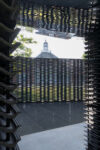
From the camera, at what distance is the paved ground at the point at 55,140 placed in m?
2.90

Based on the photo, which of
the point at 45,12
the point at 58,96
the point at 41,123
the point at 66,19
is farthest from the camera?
the point at 58,96

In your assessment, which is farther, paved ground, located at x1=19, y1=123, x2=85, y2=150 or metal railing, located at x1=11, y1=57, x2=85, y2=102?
metal railing, located at x1=11, y1=57, x2=85, y2=102

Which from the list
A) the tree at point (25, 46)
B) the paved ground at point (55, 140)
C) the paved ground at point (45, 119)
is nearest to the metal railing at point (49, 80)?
the tree at point (25, 46)

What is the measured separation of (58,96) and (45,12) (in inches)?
195

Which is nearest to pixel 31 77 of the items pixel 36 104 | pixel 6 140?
pixel 36 104

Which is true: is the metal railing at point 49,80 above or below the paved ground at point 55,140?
above

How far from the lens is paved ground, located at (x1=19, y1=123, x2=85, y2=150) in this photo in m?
2.90

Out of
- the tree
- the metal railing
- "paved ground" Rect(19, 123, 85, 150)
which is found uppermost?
the tree

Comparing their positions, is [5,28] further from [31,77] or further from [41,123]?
[31,77]

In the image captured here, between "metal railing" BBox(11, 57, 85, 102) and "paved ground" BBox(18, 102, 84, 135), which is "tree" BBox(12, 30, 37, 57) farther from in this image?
"paved ground" BBox(18, 102, 84, 135)

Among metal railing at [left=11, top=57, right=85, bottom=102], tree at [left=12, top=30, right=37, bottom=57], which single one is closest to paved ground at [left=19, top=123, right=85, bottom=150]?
metal railing at [left=11, top=57, right=85, bottom=102]

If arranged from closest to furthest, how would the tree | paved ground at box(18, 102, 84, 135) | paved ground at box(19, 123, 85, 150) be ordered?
paved ground at box(19, 123, 85, 150) < paved ground at box(18, 102, 84, 135) < the tree

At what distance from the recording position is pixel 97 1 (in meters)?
2.59

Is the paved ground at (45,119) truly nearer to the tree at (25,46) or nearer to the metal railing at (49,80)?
the metal railing at (49,80)
